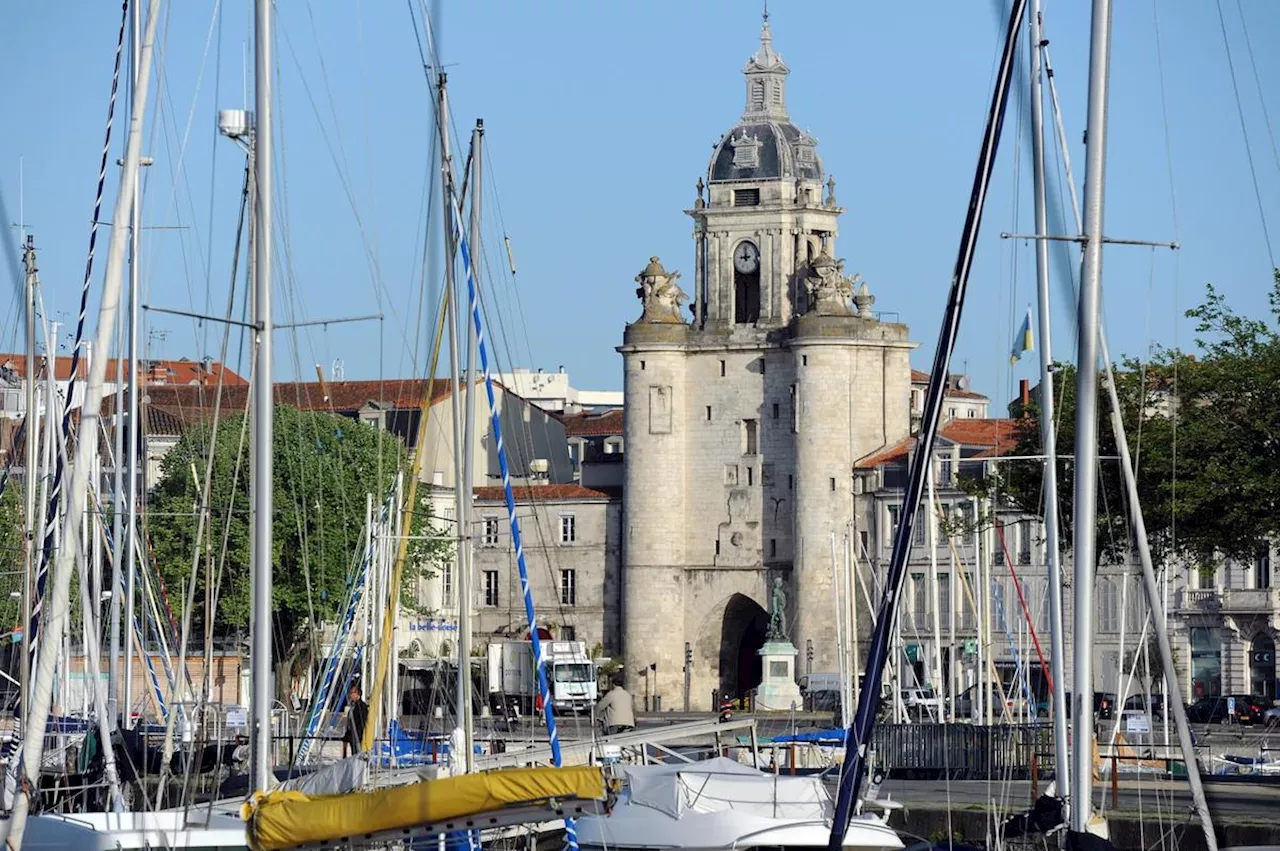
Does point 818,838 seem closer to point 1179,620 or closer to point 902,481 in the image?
point 1179,620

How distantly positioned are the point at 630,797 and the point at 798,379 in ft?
237

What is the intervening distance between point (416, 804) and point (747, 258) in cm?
8487

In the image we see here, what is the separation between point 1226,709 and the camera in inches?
3184

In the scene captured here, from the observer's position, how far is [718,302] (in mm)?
103688

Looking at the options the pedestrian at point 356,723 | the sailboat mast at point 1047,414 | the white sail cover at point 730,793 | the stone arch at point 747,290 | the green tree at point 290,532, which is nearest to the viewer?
the sailboat mast at point 1047,414

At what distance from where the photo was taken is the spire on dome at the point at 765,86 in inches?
4220

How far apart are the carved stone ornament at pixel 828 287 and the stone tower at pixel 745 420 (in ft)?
0.27

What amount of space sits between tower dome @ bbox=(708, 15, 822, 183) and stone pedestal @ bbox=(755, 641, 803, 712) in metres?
19.9

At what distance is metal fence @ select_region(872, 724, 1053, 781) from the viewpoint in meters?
40.6

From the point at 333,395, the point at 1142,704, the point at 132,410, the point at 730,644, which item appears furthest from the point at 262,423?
the point at 333,395

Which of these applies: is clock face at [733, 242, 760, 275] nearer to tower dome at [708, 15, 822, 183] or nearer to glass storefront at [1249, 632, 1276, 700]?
tower dome at [708, 15, 822, 183]

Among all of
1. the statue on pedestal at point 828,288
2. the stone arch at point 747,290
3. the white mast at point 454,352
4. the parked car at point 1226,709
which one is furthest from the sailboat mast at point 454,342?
the stone arch at point 747,290

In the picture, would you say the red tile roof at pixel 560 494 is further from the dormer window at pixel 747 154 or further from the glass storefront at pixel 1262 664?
Result: the glass storefront at pixel 1262 664

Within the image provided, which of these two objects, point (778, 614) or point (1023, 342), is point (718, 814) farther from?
point (778, 614)
